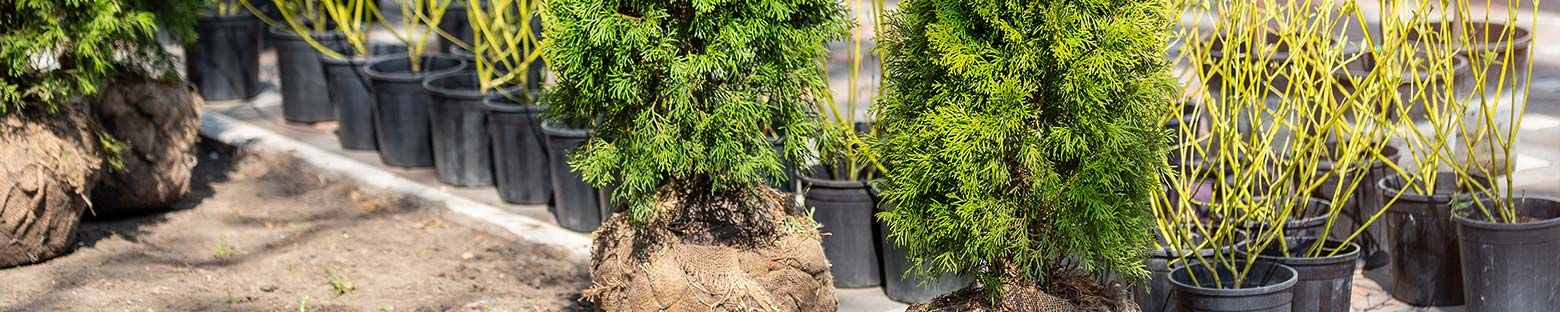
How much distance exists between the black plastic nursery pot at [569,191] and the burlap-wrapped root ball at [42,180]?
5.17 ft

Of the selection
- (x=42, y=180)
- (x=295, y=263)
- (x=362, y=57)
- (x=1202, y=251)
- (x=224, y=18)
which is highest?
(x=224, y=18)

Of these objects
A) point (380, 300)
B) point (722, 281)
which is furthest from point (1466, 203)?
point (380, 300)

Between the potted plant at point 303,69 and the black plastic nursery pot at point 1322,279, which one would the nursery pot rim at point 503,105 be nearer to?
the potted plant at point 303,69

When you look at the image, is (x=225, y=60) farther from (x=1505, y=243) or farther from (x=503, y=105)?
(x=1505, y=243)

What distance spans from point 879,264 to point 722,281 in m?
1.04

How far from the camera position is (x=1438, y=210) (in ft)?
14.9

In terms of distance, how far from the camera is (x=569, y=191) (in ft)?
18.7

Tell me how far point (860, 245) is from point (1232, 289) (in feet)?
4.23

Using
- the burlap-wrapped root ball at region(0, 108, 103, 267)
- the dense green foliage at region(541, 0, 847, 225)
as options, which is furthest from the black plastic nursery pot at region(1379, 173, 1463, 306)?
the burlap-wrapped root ball at region(0, 108, 103, 267)

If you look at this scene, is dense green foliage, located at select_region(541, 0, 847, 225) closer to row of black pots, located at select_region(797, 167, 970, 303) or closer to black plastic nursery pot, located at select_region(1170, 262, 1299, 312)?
row of black pots, located at select_region(797, 167, 970, 303)

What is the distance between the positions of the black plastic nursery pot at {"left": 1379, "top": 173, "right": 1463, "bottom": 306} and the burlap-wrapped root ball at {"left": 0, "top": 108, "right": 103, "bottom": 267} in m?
4.25

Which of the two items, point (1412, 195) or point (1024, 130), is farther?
point (1412, 195)

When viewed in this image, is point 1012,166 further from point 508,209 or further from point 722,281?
point 508,209

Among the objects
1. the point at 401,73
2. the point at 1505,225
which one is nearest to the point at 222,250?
the point at 401,73
